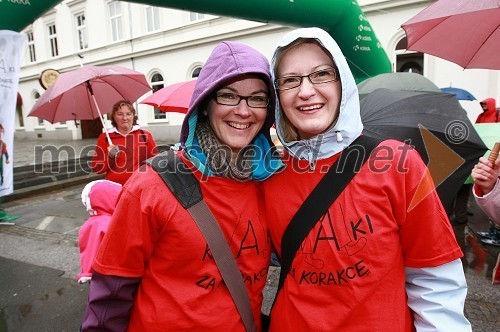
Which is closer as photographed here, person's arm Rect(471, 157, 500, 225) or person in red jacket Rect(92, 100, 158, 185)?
person's arm Rect(471, 157, 500, 225)

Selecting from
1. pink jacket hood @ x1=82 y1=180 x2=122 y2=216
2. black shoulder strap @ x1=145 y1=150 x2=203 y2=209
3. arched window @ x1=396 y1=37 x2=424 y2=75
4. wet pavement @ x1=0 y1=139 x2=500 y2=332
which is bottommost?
wet pavement @ x1=0 y1=139 x2=500 y2=332

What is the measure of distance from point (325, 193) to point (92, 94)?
3780 mm

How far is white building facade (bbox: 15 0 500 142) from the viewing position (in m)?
10.9

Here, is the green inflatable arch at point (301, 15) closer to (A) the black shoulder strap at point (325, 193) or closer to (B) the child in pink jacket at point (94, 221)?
(B) the child in pink jacket at point (94, 221)

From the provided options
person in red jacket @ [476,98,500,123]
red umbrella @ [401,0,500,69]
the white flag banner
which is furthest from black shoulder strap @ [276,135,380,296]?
person in red jacket @ [476,98,500,123]

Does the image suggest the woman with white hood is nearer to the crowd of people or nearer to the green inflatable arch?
the crowd of people

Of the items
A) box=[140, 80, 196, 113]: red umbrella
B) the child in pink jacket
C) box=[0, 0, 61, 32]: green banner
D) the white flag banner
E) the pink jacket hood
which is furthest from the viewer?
box=[140, 80, 196, 113]: red umbrella

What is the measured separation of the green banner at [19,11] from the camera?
99.4 inches

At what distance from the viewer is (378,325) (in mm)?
1219

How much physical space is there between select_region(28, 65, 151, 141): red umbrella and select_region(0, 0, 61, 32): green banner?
1.14 m

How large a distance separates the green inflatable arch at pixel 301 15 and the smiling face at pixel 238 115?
1.66 meters

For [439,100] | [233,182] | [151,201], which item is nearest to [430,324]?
[233,182]

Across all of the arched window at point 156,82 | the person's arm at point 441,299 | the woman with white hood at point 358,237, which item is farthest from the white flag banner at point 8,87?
the arched window at point 156,82

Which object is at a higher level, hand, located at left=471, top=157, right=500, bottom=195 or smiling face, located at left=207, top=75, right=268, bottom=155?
smiling face, located at left=207, top=75, right=268, bottom=155
